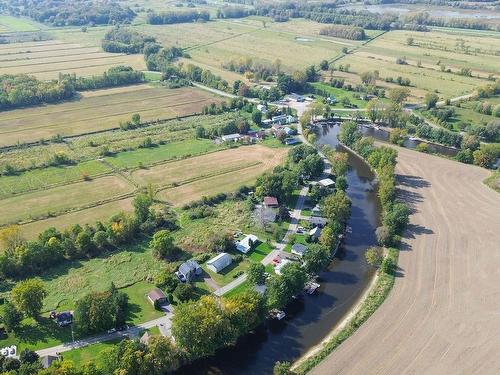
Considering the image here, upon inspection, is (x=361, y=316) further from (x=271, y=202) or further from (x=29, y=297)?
(x=29, y=297)

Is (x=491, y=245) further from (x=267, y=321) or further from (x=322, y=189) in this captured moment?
(x=267, y=321)

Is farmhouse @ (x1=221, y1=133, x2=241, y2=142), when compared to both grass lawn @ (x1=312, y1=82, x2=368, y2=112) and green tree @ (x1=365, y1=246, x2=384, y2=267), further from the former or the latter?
green tree @ (x1=365, y1=246, x2=384, y2=267)

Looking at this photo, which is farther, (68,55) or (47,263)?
(68,55)

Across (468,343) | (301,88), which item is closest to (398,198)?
(468,343)

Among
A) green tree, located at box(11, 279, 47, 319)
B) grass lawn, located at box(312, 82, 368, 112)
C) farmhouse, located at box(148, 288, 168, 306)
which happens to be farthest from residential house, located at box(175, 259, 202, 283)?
grass lawn, located at box(312, 82, 368, 112)

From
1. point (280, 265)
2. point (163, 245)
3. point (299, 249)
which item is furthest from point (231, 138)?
point (280, 265)
